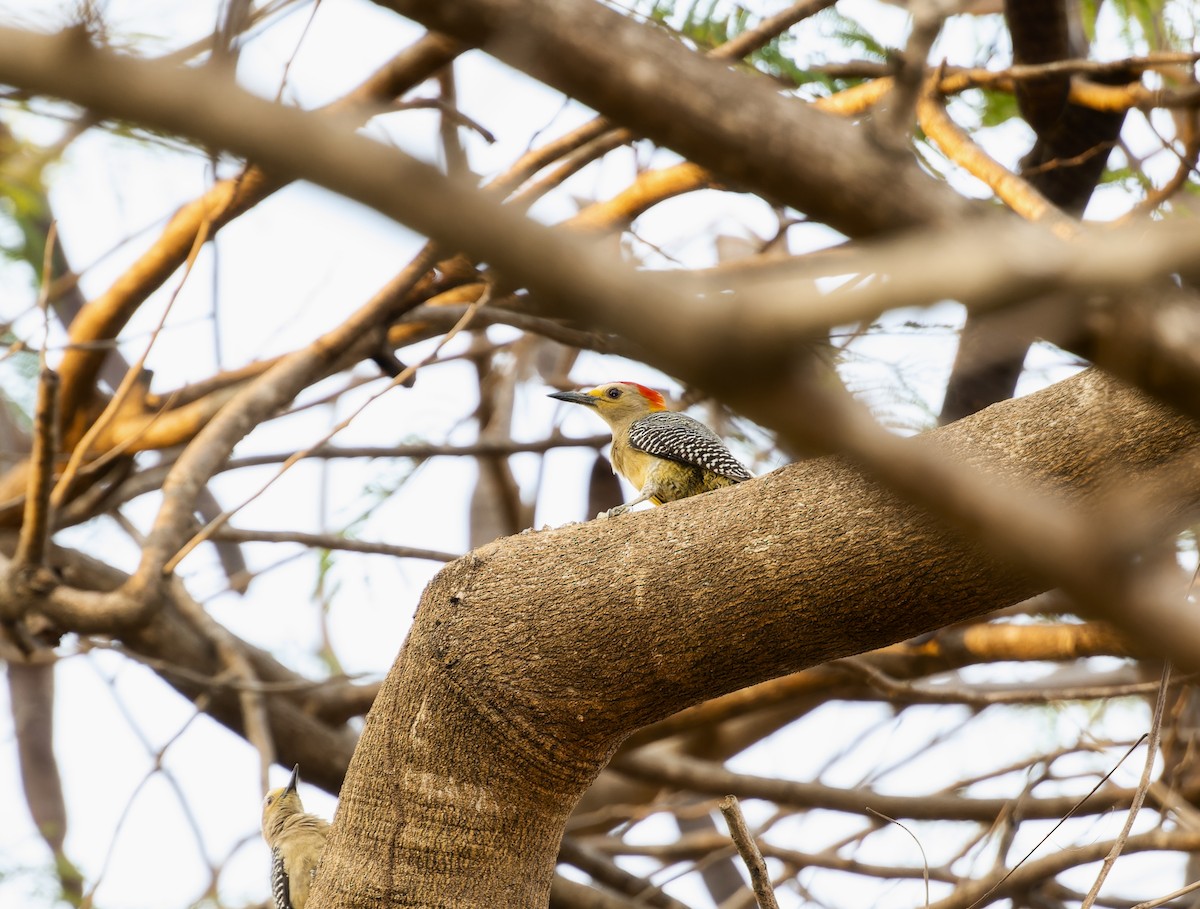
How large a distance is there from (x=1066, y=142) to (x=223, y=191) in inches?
141

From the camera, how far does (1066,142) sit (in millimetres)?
5184

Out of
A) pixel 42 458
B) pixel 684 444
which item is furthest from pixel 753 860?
pixel 42 458

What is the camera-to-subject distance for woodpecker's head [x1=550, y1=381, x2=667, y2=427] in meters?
5.65

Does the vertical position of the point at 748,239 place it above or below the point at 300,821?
above

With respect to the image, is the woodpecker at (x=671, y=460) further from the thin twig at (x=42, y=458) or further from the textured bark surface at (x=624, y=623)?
the thin twig at (x=42, y=458)

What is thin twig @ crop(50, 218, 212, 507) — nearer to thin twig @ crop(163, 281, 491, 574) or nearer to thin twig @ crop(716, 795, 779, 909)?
thin twig @ crop(163, 281, 491, 574)

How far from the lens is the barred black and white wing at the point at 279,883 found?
4.35m

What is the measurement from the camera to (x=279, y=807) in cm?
504

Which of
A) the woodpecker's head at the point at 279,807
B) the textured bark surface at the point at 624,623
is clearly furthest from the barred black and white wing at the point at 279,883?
the textured bark surface at the point at 624,623

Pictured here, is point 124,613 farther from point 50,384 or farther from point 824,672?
point 824,672

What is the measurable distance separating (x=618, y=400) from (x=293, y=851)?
239 centimetres

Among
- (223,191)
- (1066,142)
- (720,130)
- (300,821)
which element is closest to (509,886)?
(300,821)

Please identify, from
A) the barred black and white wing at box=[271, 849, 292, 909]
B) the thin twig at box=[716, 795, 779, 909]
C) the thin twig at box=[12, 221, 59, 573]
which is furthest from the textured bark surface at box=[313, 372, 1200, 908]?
the thin twig at box=[12, 221, 59, 573]

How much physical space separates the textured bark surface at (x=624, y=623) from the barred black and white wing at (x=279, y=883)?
4.58ft
